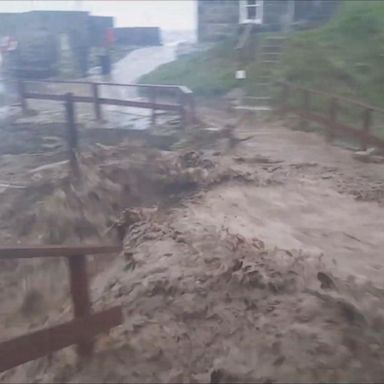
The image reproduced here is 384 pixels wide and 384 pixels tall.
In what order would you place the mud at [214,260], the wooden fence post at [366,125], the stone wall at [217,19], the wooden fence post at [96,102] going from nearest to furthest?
1. the mud at [214,260]
2. the wooden fence post at [366,125]
3. the wooden fence post at [96,102]
4. the stone wall at [217,19]

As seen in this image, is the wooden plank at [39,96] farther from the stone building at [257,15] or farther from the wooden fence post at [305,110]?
the stone building at [257,15]

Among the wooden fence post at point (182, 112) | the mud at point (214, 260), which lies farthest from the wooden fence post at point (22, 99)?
the wooden fence post at point (182, 112)

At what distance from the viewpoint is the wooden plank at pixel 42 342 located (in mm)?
1765

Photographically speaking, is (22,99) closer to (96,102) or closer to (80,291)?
(96,102)

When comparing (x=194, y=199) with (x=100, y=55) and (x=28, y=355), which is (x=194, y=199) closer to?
(x=28, y=355)

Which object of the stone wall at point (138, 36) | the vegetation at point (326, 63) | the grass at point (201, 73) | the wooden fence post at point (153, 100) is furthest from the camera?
the stone wall at point (138, 36)

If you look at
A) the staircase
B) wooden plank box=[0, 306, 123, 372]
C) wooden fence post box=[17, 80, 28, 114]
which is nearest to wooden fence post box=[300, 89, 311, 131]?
the staircase

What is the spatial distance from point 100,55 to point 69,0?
0.69 m

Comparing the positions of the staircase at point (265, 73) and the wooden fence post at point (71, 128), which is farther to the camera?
the staircase at point (265, 73)

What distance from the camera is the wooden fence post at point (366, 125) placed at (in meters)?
4.45

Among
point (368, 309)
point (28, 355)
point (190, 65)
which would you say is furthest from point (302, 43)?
point (28, 355)

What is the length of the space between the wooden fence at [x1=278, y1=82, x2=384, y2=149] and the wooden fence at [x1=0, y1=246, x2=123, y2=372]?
3229 millimetres

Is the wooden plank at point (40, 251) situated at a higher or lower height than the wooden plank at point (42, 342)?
higher

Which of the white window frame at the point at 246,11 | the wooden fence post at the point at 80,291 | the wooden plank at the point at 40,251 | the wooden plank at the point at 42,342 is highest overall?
the white window frame at the point at 246,11
